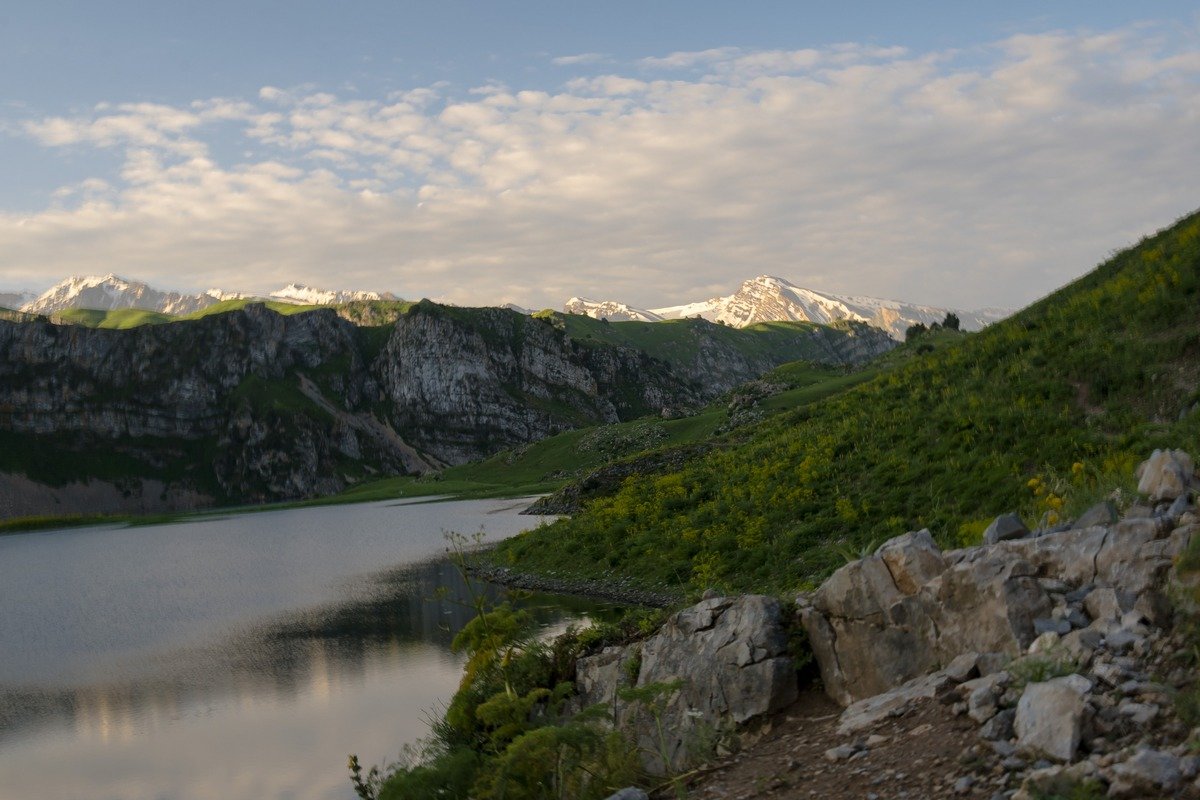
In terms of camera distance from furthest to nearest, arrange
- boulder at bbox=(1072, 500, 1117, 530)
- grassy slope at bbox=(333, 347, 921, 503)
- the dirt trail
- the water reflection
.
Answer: grassy slope at bbox=(333, 347, 921, 503) < the water reflection < boulder at bbox=(1072, 500, 1117, 530) < the dirt trail

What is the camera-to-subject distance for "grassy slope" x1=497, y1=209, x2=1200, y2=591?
29.1m

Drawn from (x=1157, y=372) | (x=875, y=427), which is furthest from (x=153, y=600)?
(x=1157, y=372)

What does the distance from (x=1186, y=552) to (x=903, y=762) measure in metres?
4.40

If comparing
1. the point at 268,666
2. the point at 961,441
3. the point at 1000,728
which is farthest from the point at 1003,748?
the point at 268,666

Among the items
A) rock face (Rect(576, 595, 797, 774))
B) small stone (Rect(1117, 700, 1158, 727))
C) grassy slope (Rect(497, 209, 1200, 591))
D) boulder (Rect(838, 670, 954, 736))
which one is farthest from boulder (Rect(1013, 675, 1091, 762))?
grassy slope (Rect(497, 209, 1200, 591))

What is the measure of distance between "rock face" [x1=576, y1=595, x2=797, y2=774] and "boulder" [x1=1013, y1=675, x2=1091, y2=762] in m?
5.94

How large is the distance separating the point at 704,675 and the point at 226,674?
103ft

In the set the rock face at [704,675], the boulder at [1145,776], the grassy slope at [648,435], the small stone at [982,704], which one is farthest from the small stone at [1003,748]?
the grassy slope at [648,435]

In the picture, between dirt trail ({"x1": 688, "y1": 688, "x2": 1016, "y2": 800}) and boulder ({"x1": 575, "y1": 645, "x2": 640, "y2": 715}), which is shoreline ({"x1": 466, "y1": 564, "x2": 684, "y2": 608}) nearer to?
boulder ({"x1": 575, "y1": 645, "x2": 640, "y2": 715})

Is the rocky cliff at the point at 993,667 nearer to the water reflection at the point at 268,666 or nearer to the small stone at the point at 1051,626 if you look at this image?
the small stone at the point at 1051,626

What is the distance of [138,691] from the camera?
3856 centimetres

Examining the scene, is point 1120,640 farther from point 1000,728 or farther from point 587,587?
point 587,587

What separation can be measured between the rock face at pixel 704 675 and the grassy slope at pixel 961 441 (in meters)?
6.43

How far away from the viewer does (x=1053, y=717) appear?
9.38 metres
